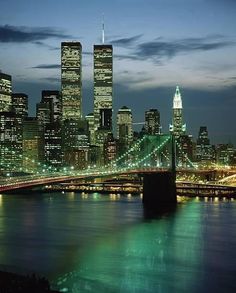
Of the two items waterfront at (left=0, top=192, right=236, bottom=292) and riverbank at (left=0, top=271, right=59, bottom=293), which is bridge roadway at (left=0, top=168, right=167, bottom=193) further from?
riverbank at (left=0, top=271, right=59, bottom=293)

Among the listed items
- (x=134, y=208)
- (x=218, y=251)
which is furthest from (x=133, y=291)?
(x=134, y=208)

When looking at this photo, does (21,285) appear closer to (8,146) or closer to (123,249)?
(123,249)

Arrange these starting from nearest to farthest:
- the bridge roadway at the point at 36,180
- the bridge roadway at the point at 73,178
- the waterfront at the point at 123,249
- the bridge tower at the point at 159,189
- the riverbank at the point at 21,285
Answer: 1. the riverbank at the point at 21,285
2. the waterfront at the point at 123,249
3. the bridge roadway at the point at 36,180
4. the bridge roadway at the point at 73,178
5. the bridge tower at the point at 159,189

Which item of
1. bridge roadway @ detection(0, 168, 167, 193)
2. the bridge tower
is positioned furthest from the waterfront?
the bridge tower

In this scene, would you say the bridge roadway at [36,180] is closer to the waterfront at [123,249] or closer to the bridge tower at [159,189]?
the bridge tower at [159,189]

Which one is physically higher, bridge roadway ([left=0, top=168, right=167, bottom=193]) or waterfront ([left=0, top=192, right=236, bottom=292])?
bridge roadway ([left=0, top=168, right=167, bottom=193])

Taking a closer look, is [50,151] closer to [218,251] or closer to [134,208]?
[134,208]

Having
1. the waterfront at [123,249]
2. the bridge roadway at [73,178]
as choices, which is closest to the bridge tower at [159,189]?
the bridge roadway at [73,178]

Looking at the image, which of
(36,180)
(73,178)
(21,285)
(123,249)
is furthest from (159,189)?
(21,285)
